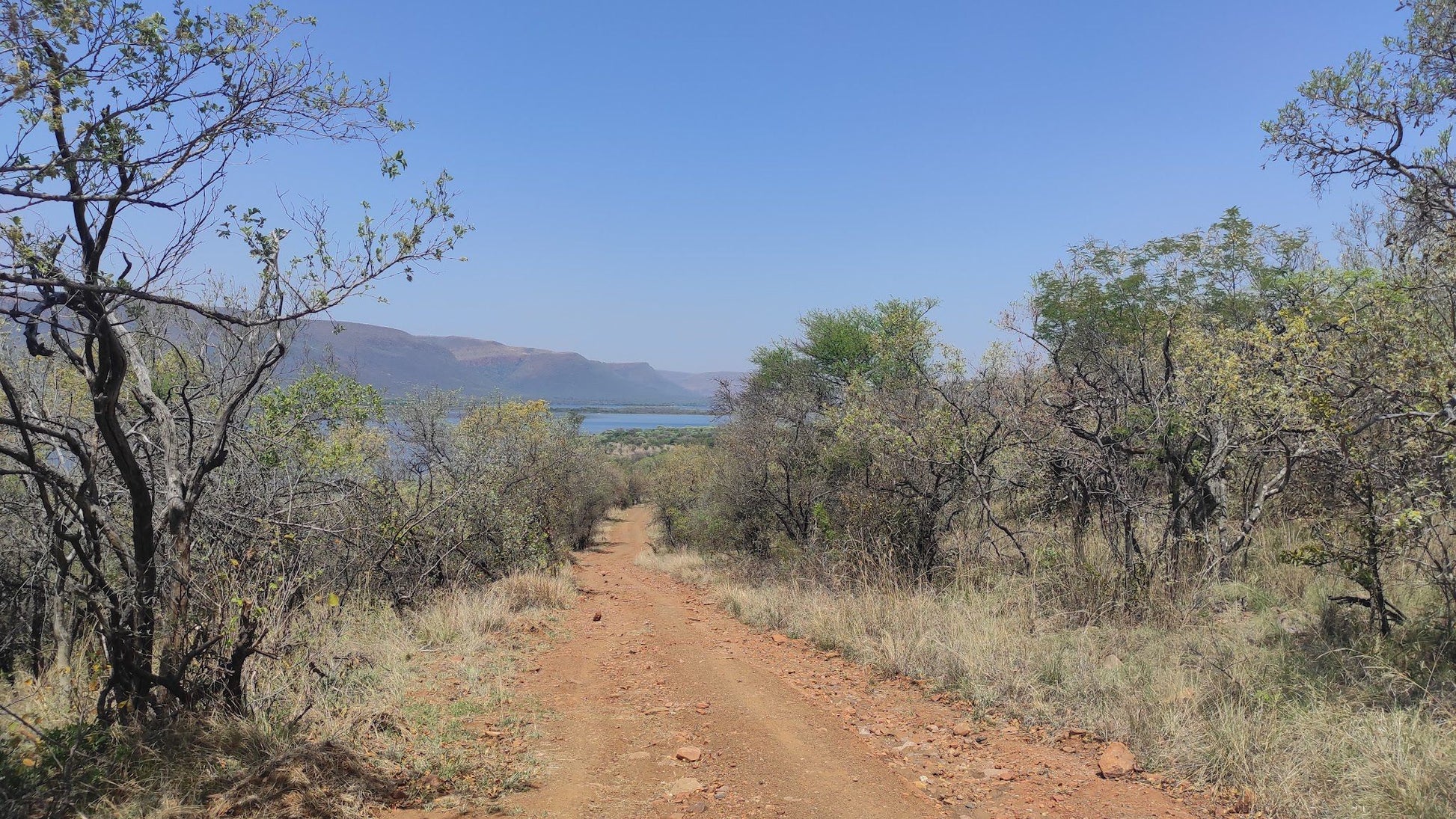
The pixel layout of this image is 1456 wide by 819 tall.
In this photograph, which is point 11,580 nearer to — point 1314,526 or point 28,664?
point 28,664

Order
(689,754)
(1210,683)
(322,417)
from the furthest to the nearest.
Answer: (322,417)
(1210,683)
(689,754)

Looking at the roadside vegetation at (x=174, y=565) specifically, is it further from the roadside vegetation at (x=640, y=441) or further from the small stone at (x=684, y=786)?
the roadside vegetation at (x=640, y=441)

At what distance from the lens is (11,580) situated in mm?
6605

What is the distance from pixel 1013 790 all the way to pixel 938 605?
401 cm

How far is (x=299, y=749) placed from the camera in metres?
4.31

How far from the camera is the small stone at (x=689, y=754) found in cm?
512

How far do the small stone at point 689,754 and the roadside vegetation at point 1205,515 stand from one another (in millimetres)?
2541

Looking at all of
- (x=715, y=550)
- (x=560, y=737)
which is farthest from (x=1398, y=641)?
(x=715, y=550)

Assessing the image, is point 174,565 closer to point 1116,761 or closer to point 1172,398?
point 1116,761

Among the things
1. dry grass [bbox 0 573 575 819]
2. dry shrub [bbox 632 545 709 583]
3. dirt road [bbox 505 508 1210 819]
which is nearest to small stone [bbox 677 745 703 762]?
dirt road [bbox 505 508 1210 819]

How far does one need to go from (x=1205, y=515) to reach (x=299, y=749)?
34.1 feet

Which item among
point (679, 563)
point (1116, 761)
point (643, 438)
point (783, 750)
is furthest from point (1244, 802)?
point (643, 438)

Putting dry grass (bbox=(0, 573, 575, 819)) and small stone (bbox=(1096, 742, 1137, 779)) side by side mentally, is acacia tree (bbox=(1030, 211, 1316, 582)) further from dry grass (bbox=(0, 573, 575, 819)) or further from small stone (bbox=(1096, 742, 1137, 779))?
dry grass (bbox=(0, 573, 575, 819))

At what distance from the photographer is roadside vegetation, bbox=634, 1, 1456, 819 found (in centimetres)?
498
